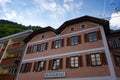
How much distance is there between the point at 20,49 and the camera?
25.6m

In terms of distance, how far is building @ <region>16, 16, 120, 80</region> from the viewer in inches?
554

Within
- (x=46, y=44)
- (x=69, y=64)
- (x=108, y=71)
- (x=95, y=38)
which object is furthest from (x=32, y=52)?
(x=108, y=71)

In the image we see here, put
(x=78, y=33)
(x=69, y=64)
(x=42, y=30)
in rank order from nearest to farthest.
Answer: (x=69, y=64) → (x=78, y=33) → (x=42, y=30)

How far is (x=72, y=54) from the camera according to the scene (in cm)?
1666

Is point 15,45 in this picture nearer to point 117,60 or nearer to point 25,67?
point 25,67

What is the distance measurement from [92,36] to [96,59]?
3409 mm

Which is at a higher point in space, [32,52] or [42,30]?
[42,30]

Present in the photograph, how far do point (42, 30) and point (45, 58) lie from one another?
5.64 metres

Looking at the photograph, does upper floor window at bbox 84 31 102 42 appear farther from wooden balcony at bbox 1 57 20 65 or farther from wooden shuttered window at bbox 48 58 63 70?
wooden balcony at bbox 1 57 20 65

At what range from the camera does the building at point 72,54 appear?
1407cm

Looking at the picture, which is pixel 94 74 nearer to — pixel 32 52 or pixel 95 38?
pixel 95 38

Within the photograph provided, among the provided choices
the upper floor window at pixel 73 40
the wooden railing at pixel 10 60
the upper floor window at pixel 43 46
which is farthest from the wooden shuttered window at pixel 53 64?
the wooden railing at pixel 10 60

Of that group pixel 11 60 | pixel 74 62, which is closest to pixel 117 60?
pixel 74 62

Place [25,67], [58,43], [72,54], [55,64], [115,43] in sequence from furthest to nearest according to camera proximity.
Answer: [25,67] < [58,43] < [55,64] < [115,43] < [72,54]
